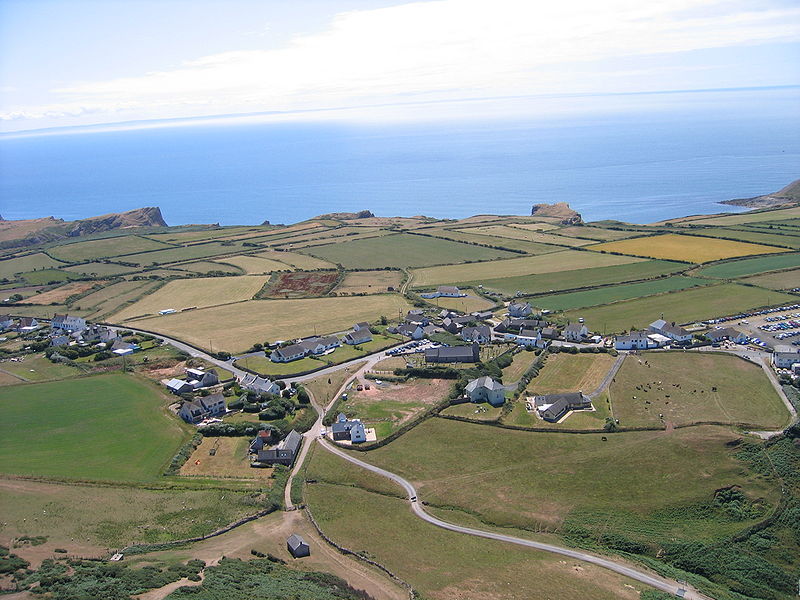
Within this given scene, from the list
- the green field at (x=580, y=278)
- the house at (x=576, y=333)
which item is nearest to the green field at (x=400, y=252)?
the green field at (x=580, y=278)

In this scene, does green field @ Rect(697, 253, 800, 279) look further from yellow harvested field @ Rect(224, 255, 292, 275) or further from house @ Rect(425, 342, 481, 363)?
yellow harvested field @ Rect(224, 255, 292, 275)

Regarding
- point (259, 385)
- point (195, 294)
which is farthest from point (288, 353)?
point (195, 294)

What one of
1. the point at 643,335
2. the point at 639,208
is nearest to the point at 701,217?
the point at 639,208

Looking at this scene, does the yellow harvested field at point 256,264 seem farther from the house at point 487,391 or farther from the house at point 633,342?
the house at point 633,342

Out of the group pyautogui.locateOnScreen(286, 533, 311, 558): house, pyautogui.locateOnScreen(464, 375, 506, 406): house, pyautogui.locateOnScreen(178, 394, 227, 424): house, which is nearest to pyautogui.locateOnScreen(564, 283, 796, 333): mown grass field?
pyautogui.locateOnScreen(464, 375, 506, 406): house

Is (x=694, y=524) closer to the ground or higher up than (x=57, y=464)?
closer to the ground

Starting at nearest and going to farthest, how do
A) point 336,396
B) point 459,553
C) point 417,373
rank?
point 459,553, point 336,396, point 417,373

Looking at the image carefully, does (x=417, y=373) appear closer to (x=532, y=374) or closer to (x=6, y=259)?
(x=532, y=374)
